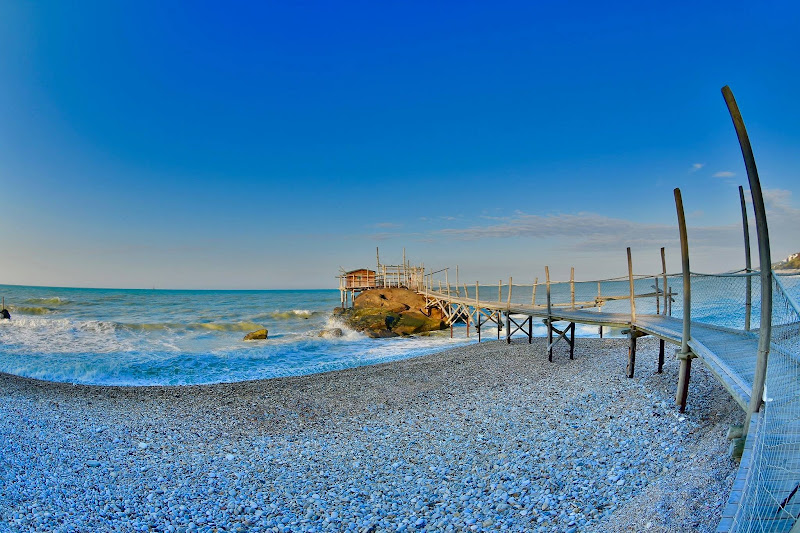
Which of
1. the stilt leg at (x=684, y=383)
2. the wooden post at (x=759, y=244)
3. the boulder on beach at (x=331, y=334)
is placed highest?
the wooden post at (x=759, y=244)

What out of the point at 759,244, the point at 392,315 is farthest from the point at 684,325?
the point at 392,315

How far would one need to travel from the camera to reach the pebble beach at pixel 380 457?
5242 millimetres

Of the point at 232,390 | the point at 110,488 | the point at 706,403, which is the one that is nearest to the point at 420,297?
the point at 232,390

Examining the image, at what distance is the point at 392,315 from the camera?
94.0 ft

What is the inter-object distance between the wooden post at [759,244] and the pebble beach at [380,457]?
1.07m

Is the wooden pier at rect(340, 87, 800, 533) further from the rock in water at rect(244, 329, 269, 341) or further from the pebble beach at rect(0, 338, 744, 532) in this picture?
the rock in water at rect(244, 329, 269, 341)

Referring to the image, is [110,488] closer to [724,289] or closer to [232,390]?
[232,390]

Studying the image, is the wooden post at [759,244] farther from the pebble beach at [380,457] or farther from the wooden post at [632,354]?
the wooden post at [632,354]

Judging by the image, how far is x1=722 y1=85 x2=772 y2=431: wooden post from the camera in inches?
181

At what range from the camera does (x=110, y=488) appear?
625 centimetres

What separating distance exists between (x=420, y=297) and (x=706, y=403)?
2753 centimetres

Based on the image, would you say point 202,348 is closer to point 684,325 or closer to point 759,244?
point 684,325

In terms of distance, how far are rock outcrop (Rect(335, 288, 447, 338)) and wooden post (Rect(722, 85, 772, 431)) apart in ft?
72.4

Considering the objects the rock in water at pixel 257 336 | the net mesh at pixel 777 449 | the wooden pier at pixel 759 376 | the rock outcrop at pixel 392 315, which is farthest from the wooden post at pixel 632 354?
the rock in water at pixel 257 336
